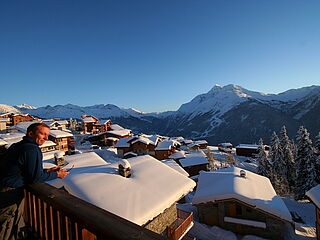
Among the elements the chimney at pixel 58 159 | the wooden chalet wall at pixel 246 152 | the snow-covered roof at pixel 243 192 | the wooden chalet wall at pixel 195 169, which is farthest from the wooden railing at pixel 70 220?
the wooden chalet wall at pixel 246 152

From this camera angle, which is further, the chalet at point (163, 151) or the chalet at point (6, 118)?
the chalet at point (6, 118)

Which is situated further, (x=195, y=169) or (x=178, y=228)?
(x=195, y=169)

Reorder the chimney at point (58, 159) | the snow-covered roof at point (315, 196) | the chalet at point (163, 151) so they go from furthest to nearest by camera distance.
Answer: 1. the chalet at point (163, 151)
2. the chimney at point (58, 159)
3. the snow-covered roof at point (315, 196)

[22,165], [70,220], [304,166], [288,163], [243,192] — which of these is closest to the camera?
[70,220]

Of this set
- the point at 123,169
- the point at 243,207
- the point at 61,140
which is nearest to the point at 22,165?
the point at 123,169

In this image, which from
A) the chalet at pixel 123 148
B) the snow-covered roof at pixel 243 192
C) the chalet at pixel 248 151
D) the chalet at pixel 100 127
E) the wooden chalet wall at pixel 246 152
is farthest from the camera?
the chalet at pixel 100 127

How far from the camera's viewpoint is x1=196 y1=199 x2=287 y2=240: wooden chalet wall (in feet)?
46.4

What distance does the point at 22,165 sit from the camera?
2.71 metres

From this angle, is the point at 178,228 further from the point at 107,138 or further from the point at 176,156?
the point at 107,138

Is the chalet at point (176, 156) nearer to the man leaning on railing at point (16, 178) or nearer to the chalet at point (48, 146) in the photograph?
the chalet at point (48, 146)

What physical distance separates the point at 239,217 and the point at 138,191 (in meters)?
11.5

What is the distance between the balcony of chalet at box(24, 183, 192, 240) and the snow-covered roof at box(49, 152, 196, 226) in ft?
16.5

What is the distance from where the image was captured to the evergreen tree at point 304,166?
24.8 metres

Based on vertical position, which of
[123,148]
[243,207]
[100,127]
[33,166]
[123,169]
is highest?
[33,166]
